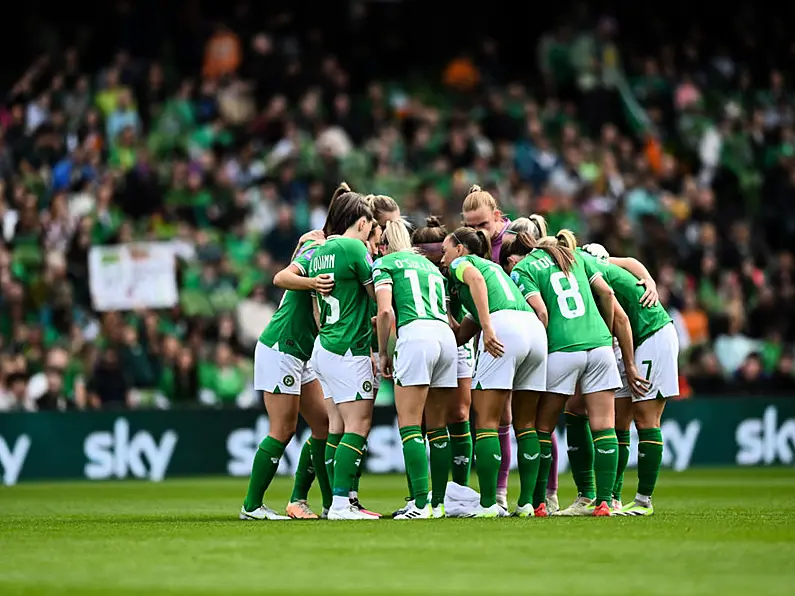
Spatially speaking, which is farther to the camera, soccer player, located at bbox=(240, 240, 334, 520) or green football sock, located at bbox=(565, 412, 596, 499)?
green football sock, located at bbox=(565, 412, 596, 499)

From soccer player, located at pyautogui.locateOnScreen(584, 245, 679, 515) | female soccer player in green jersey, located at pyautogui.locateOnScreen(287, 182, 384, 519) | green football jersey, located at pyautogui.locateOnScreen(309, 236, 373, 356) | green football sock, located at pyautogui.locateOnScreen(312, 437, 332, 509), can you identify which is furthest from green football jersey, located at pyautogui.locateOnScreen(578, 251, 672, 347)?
green football sock, located at pyautogui.locateOnScreen(312, 437, 332, 509)

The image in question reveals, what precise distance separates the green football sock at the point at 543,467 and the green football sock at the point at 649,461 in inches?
28.3

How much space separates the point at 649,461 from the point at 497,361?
1.55m

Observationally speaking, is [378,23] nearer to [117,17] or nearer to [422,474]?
[117,17]

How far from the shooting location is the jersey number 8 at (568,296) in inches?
473

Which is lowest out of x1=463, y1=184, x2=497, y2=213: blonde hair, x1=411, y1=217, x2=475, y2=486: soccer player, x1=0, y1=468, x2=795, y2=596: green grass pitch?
x1=0, y1=468, x2=795, y2=596: green grass pitch

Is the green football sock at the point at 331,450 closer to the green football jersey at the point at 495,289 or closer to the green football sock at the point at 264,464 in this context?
the green football sock at the point at 264,464

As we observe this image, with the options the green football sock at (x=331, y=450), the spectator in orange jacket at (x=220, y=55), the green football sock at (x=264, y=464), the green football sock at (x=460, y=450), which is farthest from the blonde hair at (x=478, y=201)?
the spectator in orange jacket at (x=220, y=55)

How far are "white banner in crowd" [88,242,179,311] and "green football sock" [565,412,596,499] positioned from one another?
401 inches

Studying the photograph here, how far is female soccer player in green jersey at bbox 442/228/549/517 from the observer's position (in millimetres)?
11680

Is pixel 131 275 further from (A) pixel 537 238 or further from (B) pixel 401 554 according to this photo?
(B) pixel 401 554

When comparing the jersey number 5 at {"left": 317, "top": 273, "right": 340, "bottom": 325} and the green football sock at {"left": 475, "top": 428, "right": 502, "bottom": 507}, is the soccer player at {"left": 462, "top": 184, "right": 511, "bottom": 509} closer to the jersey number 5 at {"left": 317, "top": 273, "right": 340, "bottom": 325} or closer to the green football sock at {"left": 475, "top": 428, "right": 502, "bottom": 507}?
the green football sock at {"left": 475, "top": 428, "right": 502, "bottom": 507}

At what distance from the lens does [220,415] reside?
816 inches

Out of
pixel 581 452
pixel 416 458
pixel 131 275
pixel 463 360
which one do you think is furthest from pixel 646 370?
pixel 131 275
